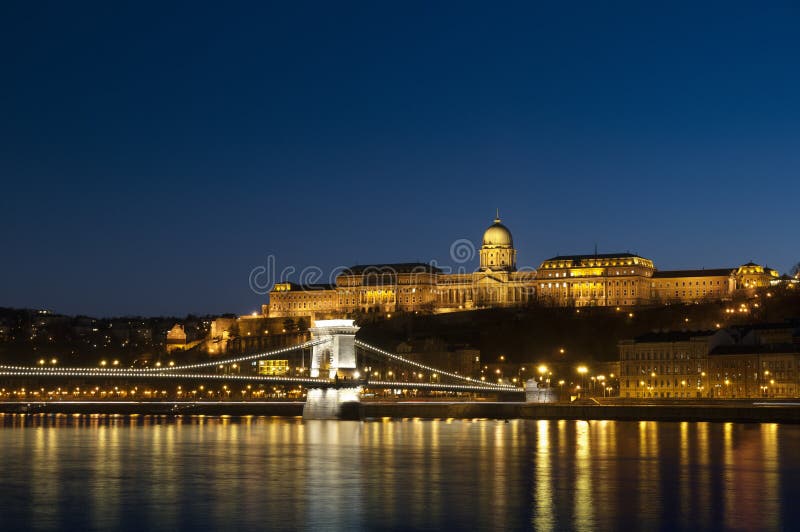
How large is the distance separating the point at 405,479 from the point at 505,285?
88.7 metres

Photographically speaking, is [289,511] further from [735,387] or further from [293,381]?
[735,387]

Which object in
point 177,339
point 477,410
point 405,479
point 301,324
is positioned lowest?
point 405,479

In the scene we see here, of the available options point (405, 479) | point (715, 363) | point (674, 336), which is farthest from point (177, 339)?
point (405, 479)

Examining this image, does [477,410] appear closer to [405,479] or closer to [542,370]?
[542,370]

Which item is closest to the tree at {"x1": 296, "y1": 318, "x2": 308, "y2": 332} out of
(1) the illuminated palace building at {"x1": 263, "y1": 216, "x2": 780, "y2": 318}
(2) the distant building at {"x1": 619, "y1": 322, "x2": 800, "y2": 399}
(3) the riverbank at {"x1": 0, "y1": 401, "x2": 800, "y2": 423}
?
(1) the illuminated palace building at {"x1": 263, "y1": 216, "x2": 780, "y2": 318}

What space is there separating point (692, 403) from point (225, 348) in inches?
2127

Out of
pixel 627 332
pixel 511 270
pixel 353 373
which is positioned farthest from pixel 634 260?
pixel 353 373

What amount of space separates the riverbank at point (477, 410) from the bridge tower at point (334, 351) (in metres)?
1.68

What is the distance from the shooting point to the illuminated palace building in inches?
4235

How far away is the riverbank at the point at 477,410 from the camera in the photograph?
48969mm

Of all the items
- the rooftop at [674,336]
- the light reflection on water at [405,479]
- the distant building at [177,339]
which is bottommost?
the light reflection on water at [405,479]

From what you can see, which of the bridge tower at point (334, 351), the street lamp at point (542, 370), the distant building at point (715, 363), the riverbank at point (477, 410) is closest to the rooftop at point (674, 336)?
the distant building at point (715, 363)

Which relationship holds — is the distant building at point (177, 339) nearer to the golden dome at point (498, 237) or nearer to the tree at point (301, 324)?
the tree at point (301, 324)

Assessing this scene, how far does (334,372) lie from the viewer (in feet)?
167
